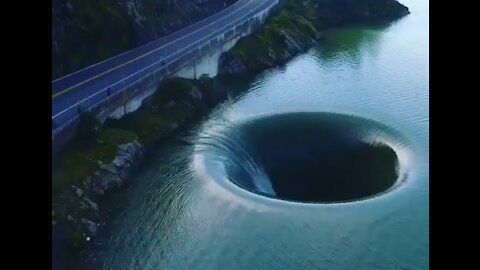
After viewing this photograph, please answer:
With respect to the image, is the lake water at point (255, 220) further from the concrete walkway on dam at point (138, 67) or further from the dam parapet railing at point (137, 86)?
the concrete walkway on dam at point (138, 67)

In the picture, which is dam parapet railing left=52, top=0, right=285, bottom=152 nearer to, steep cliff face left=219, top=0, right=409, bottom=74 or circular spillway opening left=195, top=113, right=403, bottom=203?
steep cliff face left=219, top=0, right=409, bottom=74

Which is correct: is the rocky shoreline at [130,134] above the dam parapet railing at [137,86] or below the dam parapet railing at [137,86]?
below

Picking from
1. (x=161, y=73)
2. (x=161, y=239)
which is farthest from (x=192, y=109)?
(x=161, y=239)

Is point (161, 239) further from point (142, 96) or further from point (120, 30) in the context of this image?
point (120, 30)

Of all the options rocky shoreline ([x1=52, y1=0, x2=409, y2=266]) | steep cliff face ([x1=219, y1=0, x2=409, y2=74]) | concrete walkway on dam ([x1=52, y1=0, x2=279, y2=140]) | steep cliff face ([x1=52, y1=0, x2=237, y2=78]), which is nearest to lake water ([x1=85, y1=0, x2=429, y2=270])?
rocky shoreline ([x1=52, y1=0, x2=409, y2=266])

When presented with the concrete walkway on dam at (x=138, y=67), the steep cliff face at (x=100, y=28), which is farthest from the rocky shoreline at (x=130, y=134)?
the steep cliff face at (x=100, y=28)
